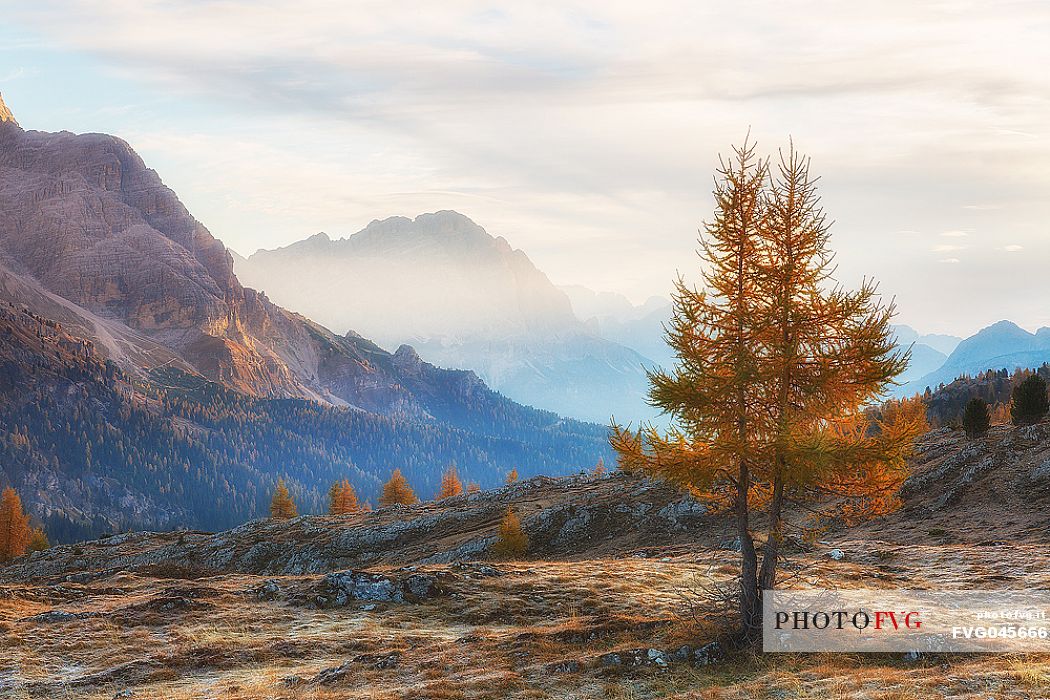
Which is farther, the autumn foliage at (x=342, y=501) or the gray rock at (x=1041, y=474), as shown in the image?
the autumn foliage at (x=342, y=501)

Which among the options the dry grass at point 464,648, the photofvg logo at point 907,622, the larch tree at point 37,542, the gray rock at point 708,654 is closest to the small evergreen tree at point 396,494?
the larch tree at point 37,542

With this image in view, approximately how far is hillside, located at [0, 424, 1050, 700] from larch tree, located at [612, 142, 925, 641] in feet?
→ 14.6

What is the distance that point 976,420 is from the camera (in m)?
60.2

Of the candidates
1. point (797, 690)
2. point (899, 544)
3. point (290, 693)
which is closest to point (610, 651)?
point (797, 690)

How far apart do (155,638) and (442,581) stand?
13123mm

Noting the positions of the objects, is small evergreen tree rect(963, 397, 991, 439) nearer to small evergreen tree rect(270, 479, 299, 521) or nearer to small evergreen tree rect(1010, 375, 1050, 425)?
small evergreen tree rect(1010, 375, 1050, 425)

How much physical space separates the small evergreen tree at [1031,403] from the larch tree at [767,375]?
4592 centimetres

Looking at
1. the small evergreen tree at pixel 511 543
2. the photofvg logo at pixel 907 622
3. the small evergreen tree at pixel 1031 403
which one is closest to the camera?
the photofvg logo at pixel 907 622

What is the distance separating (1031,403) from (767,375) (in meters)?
50.2

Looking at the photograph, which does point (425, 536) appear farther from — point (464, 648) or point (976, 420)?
point (464, 648)

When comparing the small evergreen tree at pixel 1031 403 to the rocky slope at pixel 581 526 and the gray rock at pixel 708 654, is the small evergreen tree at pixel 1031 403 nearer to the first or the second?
the rocky slope at pixel 581 526

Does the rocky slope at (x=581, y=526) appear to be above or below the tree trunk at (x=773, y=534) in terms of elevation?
below

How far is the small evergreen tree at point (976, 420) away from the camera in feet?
197

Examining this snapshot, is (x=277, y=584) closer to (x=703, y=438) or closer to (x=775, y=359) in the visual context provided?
(x=703, y=438)
